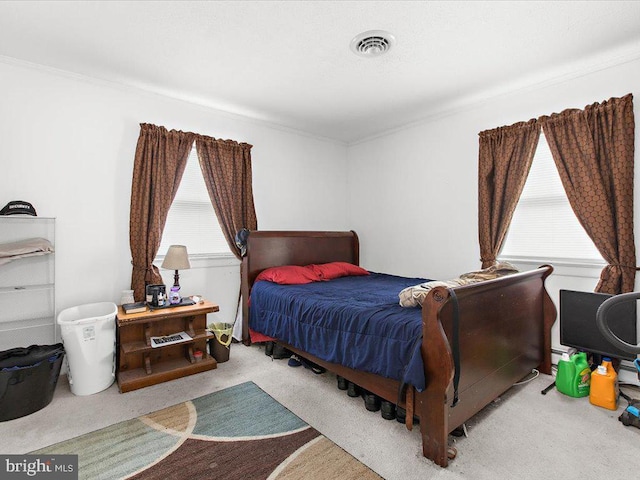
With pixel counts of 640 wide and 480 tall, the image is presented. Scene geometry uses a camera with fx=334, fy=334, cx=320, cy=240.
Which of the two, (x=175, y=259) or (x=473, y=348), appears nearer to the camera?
(x=473, y=348)

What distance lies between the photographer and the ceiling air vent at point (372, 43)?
92.8 inches

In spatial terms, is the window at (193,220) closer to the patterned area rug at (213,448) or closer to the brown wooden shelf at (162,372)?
the brown wooden shelf at (162,372)

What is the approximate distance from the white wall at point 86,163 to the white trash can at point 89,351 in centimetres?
56

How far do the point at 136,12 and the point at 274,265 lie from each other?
8.28 ft

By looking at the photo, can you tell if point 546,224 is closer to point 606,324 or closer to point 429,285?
point 429,285

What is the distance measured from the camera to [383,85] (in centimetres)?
317

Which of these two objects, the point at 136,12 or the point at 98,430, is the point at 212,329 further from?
the point at 136,12

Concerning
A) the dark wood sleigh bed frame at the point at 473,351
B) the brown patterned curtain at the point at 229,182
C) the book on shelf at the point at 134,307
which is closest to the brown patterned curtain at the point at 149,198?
the book on shelf at the point at 134,307

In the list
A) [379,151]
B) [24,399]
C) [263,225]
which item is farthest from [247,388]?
[379,151]

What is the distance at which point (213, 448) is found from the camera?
1870mm

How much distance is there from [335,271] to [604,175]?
2.55 m

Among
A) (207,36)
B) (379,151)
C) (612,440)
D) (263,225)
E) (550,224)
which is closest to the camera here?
(612,440)

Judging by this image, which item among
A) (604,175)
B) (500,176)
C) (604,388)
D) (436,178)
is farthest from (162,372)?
(604,175)

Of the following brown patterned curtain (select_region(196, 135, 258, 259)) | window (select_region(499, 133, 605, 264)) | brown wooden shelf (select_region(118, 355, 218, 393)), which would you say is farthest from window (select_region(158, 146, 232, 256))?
window (select_region(499, 133, 605, 264))
